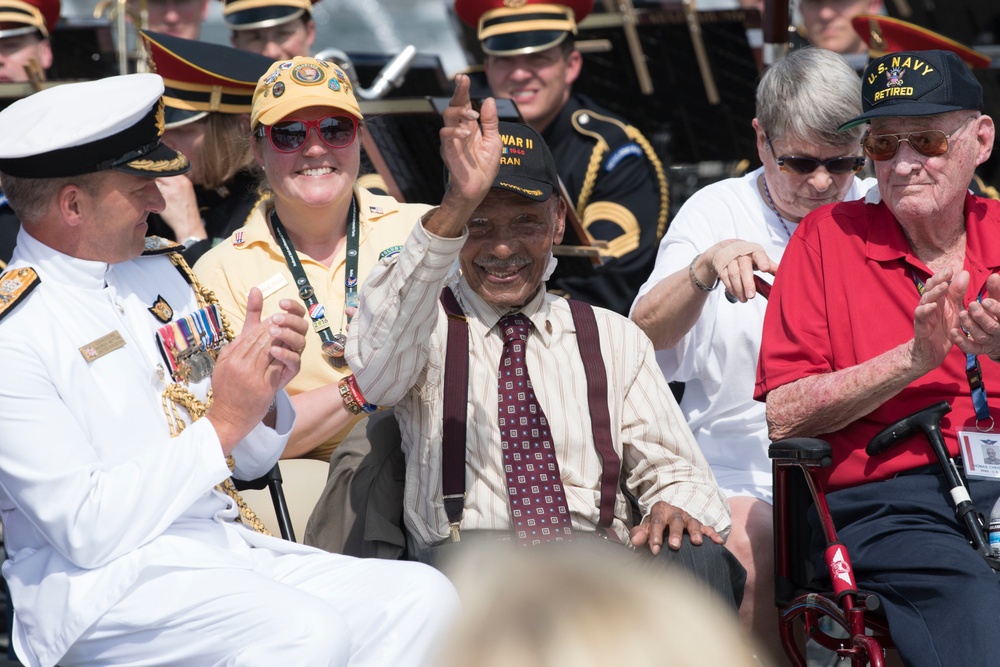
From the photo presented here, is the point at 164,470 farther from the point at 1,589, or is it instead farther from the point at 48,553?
the point at 1,589

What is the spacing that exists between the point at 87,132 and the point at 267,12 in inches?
143

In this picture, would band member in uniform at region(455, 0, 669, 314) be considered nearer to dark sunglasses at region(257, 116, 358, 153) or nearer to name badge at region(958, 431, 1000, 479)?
dark sunglasses at region(257, 116, 358, 153)

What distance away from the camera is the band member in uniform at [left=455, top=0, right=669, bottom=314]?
18.6ft

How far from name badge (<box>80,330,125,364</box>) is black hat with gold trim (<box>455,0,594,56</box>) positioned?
3582mm

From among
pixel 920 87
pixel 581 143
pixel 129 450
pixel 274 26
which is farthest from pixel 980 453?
pixel 274 26

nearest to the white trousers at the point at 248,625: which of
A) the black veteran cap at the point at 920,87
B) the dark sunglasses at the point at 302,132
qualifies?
the dark sunglasses at the point at 302,132

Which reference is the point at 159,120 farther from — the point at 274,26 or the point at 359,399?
the point at 274,26

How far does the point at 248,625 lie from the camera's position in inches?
118

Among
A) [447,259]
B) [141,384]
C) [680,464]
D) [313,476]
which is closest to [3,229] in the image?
[313,476]

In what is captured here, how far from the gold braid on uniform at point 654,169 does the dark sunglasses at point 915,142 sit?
2.11 metres

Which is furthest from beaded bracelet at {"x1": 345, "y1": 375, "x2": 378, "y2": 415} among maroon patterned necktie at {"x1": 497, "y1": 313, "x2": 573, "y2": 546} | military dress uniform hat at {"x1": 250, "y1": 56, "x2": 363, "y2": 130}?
military dress uniform hat at {"x1": 250, "y1": 56, "x2": 363, "y2": 130}

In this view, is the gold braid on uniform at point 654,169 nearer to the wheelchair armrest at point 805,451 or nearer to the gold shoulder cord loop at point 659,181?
the gold shoulder cord loop at point 659,181

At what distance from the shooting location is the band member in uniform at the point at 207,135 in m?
5.27

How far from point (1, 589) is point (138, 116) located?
2.47 metres
